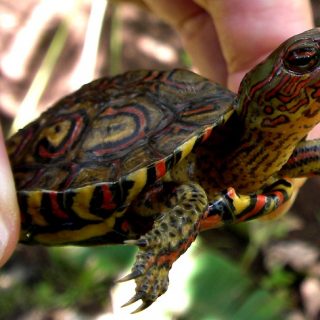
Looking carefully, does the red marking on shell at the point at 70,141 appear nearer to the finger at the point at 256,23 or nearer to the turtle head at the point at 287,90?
the turtle head at the point at 287,90

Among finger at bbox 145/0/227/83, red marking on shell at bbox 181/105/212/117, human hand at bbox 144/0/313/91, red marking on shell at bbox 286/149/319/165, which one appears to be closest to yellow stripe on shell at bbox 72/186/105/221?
red marking on shell at bbox 181/105/212/117

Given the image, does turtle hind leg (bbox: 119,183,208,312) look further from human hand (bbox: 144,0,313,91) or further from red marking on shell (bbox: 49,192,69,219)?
human hand (bbox: 144,0,313,91)

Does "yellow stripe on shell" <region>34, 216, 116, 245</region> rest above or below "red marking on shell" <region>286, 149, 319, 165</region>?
below

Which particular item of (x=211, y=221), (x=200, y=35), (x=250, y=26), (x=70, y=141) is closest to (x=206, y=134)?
(x=211, y=221)

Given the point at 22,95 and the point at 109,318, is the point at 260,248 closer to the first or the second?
the point at 109,318

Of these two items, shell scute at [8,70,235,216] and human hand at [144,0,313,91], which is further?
human hand at [144,0,313,91]

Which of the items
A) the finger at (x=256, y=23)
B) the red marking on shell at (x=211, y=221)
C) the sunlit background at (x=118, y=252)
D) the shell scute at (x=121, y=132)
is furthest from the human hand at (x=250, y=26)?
the sunlit background at (x=118, y=252)

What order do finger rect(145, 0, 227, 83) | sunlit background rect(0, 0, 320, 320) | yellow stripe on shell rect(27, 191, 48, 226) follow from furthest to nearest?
sunlit background rect(0, 0, 320, 320) → finger rect(145, 0, 227, 83) → yellow stripe on shell rect(27, 191, 48, 226)
